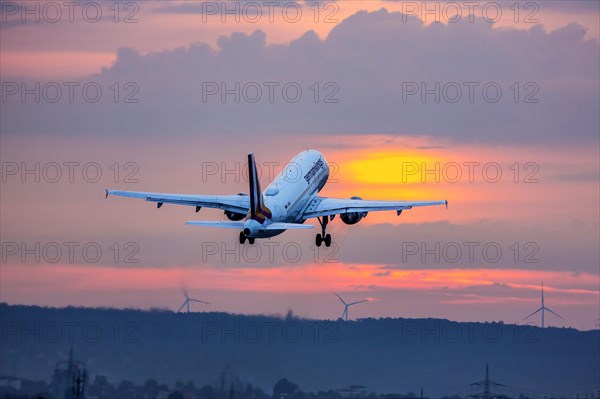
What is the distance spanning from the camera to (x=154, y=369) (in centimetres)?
19738

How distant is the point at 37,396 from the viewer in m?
191

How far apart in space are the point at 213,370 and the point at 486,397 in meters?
19.4

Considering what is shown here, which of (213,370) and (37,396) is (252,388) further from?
(37,396)

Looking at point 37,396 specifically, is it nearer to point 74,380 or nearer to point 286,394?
point 74,380

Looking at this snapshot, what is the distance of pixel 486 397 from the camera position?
199 m

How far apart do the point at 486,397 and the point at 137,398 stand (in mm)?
25052

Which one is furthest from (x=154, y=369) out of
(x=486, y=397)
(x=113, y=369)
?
(x=486, y=397)

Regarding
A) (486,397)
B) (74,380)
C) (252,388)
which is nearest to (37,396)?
(74,380)

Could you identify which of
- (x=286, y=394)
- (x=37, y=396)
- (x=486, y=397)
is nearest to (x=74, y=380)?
(x=37, y=396)

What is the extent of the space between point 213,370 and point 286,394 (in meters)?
5.50

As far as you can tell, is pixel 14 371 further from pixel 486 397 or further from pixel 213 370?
pixel 486 397

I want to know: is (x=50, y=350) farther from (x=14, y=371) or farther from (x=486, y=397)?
(x=486, y=397)

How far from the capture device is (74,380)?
192625mm

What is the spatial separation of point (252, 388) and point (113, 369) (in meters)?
10.0
